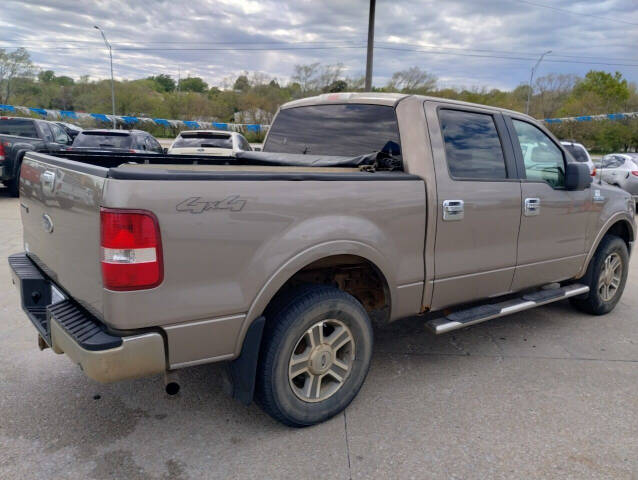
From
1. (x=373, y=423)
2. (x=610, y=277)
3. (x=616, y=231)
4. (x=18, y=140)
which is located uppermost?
(x=18, y=140)

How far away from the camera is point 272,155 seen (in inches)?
155

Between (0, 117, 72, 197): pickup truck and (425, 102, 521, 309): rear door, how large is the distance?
30.5 ft

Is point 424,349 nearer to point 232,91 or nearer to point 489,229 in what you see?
point 489,229

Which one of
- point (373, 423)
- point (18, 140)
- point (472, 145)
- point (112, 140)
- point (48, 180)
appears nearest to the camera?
point (48, 180)

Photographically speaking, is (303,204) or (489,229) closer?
(303,204)

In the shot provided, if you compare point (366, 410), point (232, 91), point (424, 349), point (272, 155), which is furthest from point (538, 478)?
point (232, 91)

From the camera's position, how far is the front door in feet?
12.7

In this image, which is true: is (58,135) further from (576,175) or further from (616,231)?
(616,231)

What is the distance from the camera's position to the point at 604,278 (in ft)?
16.0

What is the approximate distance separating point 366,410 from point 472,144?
199 centimetres

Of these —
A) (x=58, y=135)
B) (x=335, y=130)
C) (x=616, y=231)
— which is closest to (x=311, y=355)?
(x=335, y=130)

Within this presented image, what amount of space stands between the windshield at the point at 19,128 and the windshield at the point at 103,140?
1886mm

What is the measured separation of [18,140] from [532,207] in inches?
450

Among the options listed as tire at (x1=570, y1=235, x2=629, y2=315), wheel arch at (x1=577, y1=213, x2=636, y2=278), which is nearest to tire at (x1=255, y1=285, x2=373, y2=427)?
wheel arch at (x1=577, y1=213, x2=636, y2=278)
